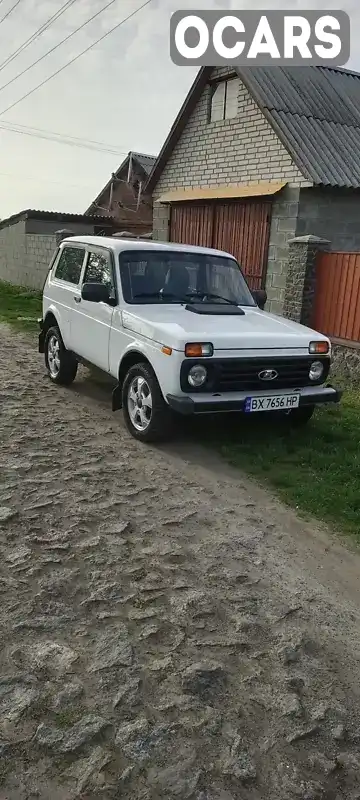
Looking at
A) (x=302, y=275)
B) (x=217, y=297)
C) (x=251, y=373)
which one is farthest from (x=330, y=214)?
(x=251, y=373)

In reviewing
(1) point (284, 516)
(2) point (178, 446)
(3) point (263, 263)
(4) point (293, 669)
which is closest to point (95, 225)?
(3) point (263, 263)

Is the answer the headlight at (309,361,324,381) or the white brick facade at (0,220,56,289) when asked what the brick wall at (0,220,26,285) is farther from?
the headlight at (309,361,324,381)

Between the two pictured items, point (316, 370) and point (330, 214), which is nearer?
point (316, 370)

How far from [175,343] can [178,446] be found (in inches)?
41.6

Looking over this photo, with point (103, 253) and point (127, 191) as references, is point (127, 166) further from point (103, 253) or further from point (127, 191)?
point (103, 253)

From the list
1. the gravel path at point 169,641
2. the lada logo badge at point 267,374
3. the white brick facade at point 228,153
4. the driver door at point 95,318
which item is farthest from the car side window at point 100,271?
the white brick facade at point 228,153

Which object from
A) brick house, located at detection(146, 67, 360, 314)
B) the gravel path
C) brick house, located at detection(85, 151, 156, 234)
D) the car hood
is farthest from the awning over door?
brick house, located at detection(85, 151, 156, 234)

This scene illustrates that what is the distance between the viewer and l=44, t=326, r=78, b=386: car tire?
321 inches

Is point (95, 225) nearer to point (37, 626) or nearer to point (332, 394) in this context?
point (332, 394)

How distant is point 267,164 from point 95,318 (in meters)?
8.15

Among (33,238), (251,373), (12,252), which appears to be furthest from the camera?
(12,252)

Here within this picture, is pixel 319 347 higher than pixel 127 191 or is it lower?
lower

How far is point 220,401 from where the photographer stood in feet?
18.5

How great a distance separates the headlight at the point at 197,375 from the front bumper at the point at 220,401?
0.36 ft
